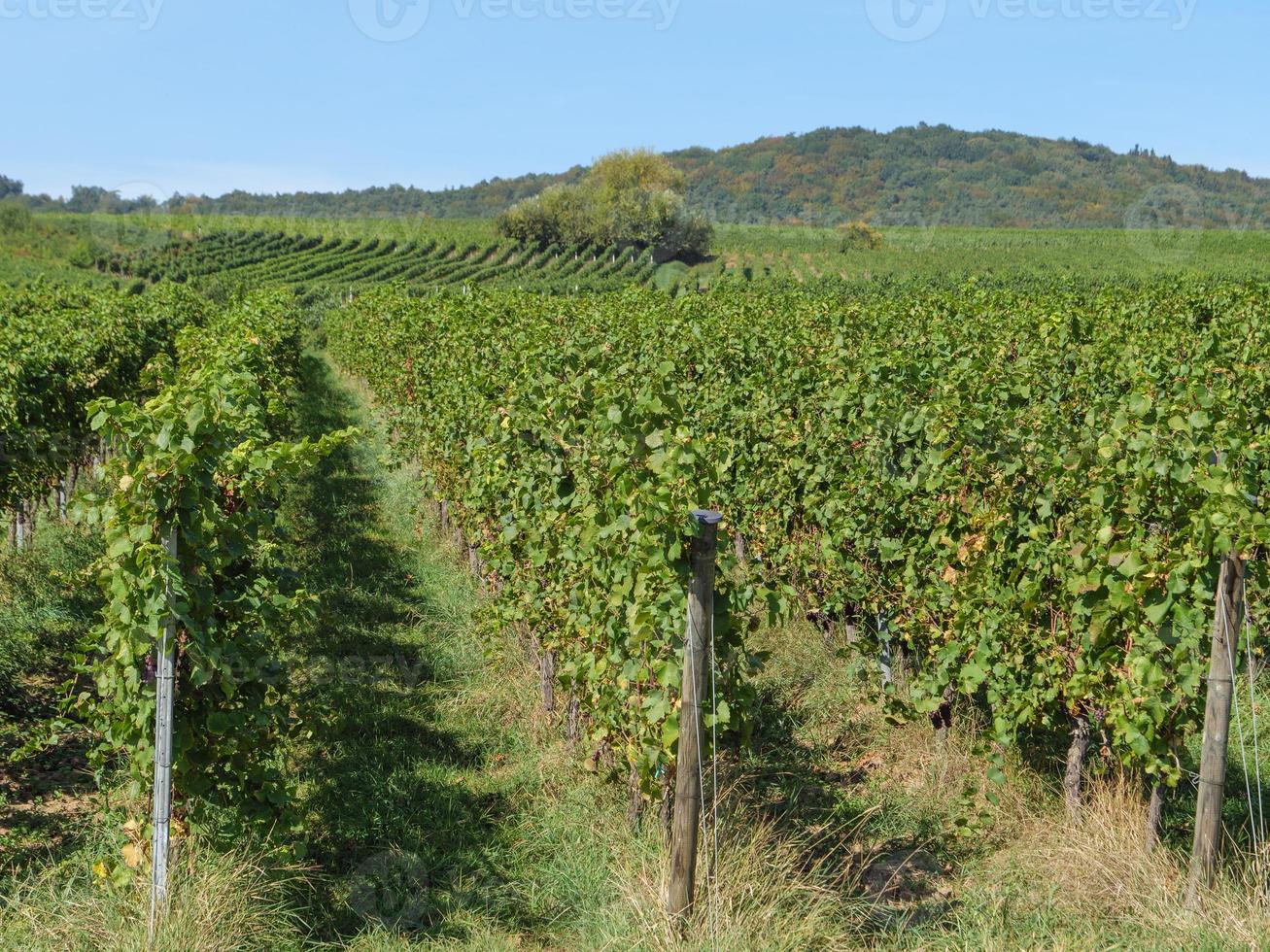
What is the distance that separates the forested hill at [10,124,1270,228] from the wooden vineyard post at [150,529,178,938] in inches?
4564

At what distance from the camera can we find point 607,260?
7050cm

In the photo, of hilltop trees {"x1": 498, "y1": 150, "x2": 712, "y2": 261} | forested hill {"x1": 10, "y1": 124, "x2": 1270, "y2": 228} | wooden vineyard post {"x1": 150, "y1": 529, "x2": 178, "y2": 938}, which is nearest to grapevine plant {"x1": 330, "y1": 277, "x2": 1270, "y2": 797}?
wooden vineyard post {"x1": 150, "y1": 529, "x2": 178, "y2": 938}

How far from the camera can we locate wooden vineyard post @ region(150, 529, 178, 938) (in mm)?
3531

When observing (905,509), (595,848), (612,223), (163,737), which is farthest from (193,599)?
(612,223)

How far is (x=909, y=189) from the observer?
145 meters

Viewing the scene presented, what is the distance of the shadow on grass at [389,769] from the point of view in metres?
3.99

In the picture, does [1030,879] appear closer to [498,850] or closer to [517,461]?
[498,850]

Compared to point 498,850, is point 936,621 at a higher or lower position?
higher

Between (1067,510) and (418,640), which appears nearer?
(1067,510)

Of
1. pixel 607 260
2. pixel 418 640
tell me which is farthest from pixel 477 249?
pixel 418 640

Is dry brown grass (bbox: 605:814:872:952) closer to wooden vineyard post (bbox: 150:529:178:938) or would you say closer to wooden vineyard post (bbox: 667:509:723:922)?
wooden vineyard post (bbox: 667:509:723:922)

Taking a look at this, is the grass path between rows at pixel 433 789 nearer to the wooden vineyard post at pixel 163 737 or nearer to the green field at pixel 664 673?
the green field at pixel 664 673

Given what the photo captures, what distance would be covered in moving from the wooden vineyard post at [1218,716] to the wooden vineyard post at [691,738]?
1714mm

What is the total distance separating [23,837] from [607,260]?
6825 centimetres
